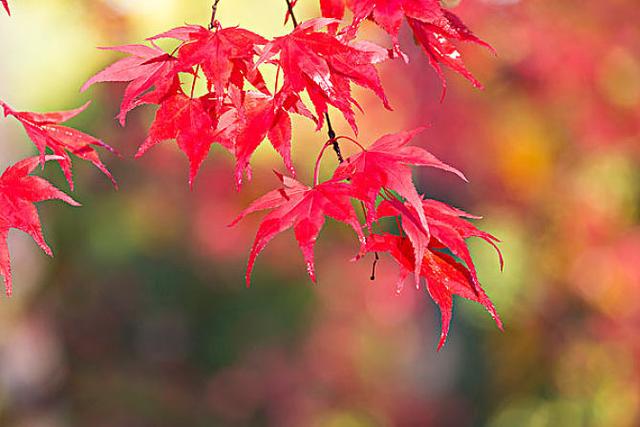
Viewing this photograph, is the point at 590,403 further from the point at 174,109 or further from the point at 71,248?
the point at 174,109

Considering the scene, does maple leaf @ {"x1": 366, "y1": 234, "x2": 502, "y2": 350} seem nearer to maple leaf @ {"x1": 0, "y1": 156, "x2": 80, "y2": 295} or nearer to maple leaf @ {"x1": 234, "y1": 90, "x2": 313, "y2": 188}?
maple leaf @ {"x1": 234, "y1": 90, "x2": 313, "y2": 188}

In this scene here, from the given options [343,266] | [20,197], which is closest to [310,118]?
[20,197]

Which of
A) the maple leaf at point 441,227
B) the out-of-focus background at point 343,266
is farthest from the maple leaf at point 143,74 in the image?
the out-of-focus background at point 343,266

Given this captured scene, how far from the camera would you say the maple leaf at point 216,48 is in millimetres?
887

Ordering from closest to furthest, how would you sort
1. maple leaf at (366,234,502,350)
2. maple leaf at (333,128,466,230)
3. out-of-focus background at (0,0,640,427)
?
maple leaf at (333,128,466,230), maple leaf at (366,234,502,350), out-of-focus background at (0,0,640,427)

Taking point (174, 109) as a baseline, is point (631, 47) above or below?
below

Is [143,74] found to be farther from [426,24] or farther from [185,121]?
[426,24]

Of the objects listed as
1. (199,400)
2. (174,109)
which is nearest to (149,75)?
(174,109)

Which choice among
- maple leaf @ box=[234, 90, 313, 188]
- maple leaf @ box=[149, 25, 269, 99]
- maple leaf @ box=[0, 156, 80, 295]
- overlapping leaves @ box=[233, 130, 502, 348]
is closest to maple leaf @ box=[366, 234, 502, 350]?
overlapping leaves @ box=[233, 130, 502, 348]

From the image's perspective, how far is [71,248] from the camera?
423 cm

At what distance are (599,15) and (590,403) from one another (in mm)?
1729

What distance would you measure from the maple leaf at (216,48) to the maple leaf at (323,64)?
35mm

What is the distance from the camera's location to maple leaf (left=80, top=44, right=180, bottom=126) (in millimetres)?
917

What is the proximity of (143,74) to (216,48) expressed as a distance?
103 mm
